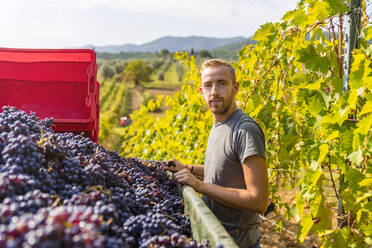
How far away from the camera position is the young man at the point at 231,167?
62.5 inches

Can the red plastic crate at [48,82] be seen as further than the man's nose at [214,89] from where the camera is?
Yes

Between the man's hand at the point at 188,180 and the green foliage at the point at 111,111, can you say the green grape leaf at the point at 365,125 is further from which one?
the green foliage at the point at 111,111

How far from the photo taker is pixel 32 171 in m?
1.07

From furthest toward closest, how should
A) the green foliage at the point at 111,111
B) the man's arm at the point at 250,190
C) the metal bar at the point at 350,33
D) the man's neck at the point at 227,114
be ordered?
1. the green foliage at the point at 111,111
2. the man's neck at the point at 227,114
3. the metal bar at the point at 350,33
4. the man's arm at the point at 250,190

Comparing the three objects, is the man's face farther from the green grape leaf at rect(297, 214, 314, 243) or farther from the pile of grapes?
the green grape leaf at rect(297, 214, 314, 243)

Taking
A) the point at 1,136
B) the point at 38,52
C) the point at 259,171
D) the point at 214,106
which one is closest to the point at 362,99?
the point at 259,171

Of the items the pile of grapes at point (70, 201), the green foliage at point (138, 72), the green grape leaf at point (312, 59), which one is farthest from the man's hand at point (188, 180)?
the green foliage at point (138, 72)

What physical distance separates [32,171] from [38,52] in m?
1.66

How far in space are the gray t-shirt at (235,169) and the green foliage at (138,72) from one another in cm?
4990

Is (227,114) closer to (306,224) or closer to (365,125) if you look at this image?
(365,125)

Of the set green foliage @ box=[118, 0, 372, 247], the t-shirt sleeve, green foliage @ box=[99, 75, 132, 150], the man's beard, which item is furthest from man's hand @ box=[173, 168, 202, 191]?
green foliage @ box=[99, 75, 132, 150]

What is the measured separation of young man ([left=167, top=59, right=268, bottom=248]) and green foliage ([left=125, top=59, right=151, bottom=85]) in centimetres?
4977

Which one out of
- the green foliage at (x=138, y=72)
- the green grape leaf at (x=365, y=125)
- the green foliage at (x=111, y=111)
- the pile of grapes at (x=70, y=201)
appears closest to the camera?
the pile of grapes at (x=70, y=201)

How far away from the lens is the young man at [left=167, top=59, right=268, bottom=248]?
159cm
